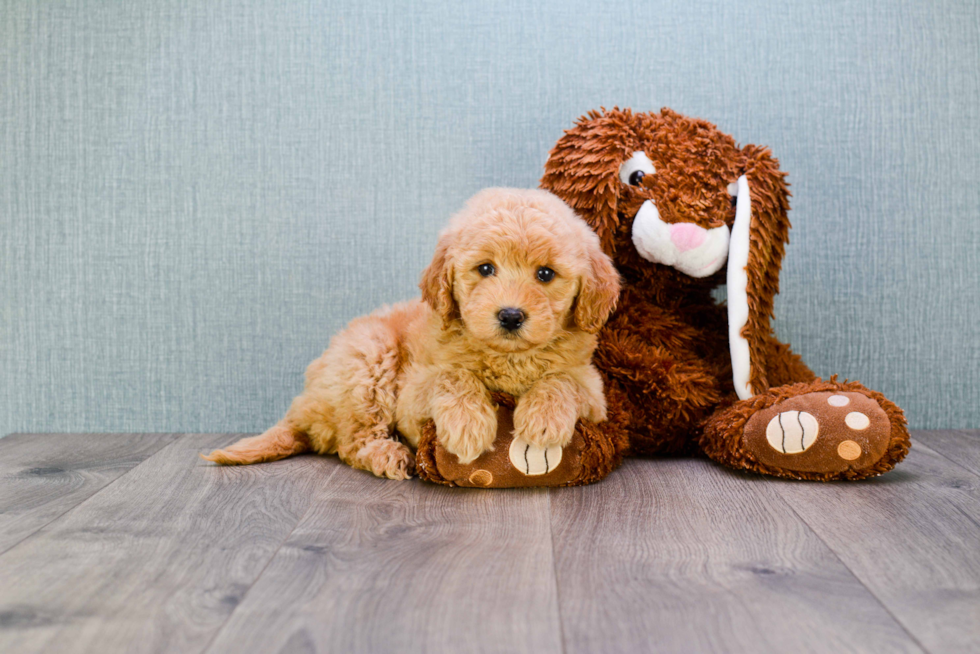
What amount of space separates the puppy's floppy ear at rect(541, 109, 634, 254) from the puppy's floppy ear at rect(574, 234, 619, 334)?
0.20 m

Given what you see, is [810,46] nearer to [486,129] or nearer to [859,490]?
[486,129]

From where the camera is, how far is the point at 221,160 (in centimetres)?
205

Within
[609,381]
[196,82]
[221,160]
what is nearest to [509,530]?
[609,381]

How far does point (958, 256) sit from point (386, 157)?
1.63 metres

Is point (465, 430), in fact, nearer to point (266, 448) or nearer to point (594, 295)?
point (594, 295)

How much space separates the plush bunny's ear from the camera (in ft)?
5.34

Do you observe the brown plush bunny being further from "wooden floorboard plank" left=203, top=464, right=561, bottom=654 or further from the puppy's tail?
the puppy's tail

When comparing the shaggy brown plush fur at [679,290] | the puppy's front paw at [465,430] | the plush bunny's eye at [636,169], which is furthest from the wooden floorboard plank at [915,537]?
the plush bunny's eye at [636,169]

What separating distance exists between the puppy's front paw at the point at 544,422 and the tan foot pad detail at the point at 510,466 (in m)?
0.03

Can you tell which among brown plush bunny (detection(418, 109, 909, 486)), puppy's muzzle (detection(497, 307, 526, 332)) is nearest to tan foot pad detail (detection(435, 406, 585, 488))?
brown plush bunny (detection(418, 109, 909, 486))

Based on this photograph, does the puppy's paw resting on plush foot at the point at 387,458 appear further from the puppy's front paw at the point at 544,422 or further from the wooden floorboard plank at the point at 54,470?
the wooden floorboard plank at the point at 54,470

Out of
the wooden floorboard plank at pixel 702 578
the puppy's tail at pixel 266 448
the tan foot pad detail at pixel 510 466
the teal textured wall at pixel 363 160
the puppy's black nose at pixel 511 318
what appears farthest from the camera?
the teal textured wall at pixel 363 160

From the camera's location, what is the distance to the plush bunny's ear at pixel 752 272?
1629 millimetres

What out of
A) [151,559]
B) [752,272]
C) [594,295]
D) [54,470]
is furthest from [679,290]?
[54,470]
